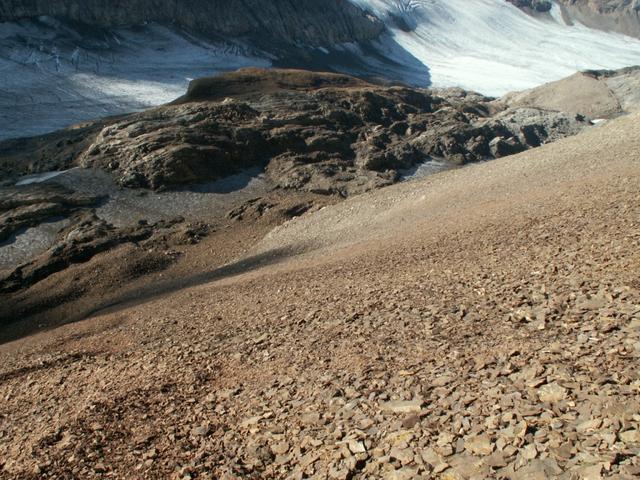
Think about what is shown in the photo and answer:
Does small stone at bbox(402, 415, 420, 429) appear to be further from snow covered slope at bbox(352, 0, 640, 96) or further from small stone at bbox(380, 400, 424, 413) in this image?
snow covered slope at bbox(352, 0, 640, 96)

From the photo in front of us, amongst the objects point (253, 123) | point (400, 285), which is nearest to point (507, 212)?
point (400, 285)

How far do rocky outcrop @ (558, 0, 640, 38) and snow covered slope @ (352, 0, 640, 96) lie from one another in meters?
4.65

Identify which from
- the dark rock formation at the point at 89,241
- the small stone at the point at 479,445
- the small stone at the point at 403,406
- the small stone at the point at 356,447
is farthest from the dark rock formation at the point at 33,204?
the small stone at the point at 479,445

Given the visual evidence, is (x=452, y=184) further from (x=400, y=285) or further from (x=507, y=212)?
(x=400, y=285)

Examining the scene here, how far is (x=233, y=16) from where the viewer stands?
230 feet

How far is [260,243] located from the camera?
1930 cm

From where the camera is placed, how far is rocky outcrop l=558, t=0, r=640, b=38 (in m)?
110

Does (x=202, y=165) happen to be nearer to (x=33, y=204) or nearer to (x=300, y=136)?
(x=300, y=136)

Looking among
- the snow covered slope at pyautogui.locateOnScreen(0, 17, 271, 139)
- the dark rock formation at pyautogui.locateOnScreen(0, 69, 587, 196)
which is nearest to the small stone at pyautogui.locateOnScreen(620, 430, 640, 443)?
the dark rock formation at pyautogui.locateOnScreen(0, 69, 587, 196)

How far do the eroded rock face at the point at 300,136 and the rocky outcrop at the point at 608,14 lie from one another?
88.5 metres

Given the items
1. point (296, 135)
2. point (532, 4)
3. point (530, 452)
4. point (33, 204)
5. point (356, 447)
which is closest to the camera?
point (530, 452)

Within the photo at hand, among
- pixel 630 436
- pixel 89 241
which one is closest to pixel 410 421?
pixel 630 436

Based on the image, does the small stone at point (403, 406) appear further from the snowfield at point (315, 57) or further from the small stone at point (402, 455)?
the snowfield at point (315, 57)

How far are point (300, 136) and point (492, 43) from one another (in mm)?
72158
